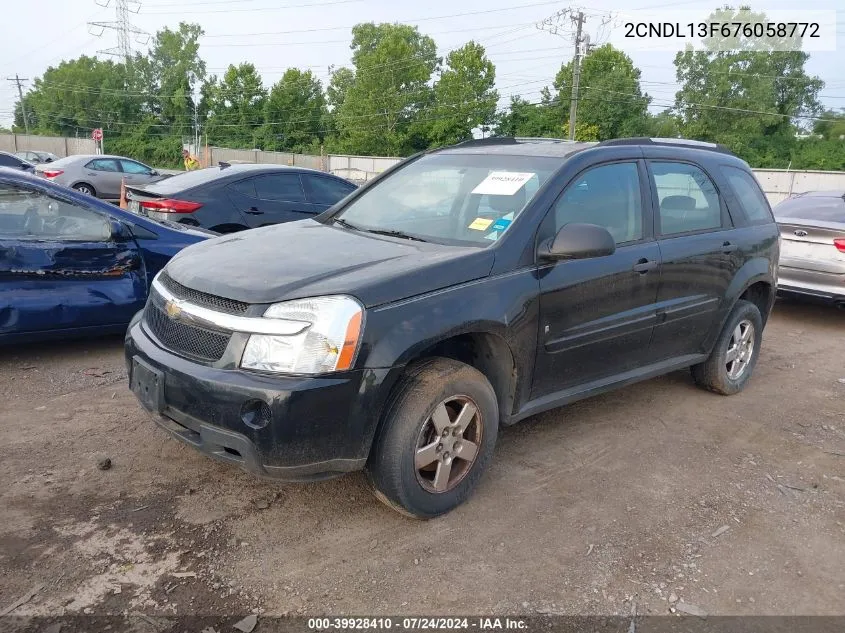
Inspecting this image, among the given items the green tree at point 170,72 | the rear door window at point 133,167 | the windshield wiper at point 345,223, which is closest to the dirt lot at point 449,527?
the windshield wiper at point 345,223

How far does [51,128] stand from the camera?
82.5 metres

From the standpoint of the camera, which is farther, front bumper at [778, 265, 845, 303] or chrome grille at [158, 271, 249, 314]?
front bumper at [778, 265, 845, 303]

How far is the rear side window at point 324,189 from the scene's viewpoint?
8.58 meters

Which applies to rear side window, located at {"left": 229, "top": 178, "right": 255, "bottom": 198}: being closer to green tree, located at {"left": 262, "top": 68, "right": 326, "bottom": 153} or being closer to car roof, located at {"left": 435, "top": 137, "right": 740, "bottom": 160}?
car roof, located at {"left": 435, "top": 137, "right": 740, "bottom": 160}

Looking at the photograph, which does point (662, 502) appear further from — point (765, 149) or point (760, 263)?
point (765, 149)

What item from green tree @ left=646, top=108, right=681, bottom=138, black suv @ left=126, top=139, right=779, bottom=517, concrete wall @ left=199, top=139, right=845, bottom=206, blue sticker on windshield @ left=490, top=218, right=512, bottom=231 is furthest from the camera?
green tree @ left=646, top=108, right=681, bottom=138

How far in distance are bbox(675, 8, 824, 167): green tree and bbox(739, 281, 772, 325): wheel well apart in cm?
5010

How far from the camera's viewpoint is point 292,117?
66750 mm

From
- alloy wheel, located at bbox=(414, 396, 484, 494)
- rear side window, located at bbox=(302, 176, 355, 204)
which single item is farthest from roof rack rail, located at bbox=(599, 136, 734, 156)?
rear side window, located at bbox=(302, 176, 355, 204)

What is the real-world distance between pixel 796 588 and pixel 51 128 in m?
95.4

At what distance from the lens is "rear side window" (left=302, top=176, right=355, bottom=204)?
858cm

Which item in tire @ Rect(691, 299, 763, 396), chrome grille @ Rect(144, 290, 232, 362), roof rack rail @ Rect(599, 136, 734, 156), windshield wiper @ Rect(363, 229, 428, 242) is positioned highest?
roof rack rail @ Rect(599, 136, 734, 156)

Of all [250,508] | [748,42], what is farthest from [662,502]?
[748,42]

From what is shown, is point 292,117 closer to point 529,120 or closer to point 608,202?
point 529,120
